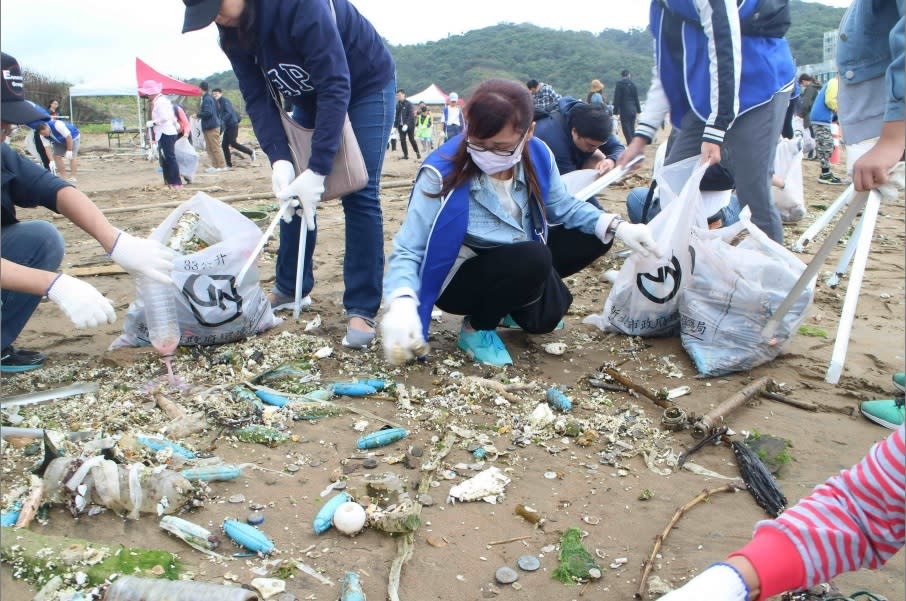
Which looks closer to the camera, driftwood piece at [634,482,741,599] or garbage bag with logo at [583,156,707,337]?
driftwood piece at [634,482,741,599]

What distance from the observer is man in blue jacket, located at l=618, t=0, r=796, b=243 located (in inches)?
122

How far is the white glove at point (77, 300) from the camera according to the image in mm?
2266

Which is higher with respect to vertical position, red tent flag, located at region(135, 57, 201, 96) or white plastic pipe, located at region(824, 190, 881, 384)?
red tent flag, located at region(135, 57, 201, 96)

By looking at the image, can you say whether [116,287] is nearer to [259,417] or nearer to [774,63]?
[259,417]

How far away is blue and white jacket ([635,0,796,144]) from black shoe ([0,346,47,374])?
3002mm

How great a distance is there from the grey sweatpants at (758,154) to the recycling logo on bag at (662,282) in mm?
567

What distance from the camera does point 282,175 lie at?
3.21 metres

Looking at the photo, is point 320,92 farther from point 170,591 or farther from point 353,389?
point 170,591

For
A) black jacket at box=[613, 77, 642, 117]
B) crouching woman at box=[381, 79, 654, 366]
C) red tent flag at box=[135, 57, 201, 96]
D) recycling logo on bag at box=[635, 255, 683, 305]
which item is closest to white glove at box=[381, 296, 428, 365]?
crouching woman at box=[381, 79, 654, 366]

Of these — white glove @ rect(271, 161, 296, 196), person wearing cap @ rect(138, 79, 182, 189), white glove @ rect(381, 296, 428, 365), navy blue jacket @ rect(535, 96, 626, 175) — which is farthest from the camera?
person wearing cap @ rect(138, 79, 182, 189)

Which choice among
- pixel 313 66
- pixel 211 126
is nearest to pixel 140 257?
pixel 313 66

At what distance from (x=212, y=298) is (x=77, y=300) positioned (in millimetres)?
773

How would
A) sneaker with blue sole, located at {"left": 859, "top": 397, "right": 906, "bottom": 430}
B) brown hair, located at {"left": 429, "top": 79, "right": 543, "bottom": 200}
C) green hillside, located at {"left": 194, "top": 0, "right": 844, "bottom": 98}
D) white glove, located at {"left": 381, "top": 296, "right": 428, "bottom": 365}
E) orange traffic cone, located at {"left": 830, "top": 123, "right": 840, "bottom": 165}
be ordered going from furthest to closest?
green hillside, located at {"left": 194, "top": 0, "right": 844, "bottom": 98} → orange traffic cone, located at {"left": 830, "top": 123, "right": 840, "bottom": 165} → brown hair, located at {"left": 429, "top": 79, "right": 543, "bottom": 200} → sneaker with blue sole, located at {"left": 859, "top": 397, "right": 906, "bottom": 430} → white glove, located at {"left": 381, "top": 296, "right": 428, "bottom": 365}

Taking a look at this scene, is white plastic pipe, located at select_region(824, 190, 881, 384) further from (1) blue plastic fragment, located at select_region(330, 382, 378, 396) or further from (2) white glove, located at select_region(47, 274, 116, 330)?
(2) white glove, located at select_region(47, 274, 116, 330)
